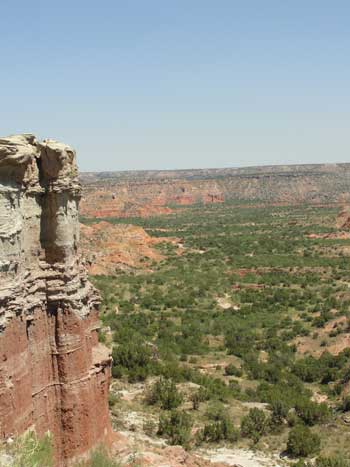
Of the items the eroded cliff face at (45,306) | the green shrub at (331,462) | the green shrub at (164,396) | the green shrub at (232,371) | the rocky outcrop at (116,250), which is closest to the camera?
the eroded cliff face at (45,306)

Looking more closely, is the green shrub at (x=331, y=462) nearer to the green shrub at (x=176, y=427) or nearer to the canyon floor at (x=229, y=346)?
the canyon floor at (x=229, y=346)

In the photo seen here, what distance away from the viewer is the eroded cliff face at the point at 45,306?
10578mm

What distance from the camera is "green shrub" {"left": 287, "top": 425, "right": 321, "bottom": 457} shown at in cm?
1645

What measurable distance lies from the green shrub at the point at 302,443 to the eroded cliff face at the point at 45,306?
690cm

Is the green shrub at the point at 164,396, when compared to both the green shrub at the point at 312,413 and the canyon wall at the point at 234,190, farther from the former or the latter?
the canyon wall at the point at 234,190

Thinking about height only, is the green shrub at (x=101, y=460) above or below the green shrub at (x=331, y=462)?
above

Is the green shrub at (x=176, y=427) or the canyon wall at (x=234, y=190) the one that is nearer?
the green shrub at (x=176, y=427)

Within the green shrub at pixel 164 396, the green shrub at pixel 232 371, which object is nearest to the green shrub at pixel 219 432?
the green shrub at pixel 164 396

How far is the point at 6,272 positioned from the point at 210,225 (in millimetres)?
103869

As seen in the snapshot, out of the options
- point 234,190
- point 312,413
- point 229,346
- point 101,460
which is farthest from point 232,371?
point 234,190

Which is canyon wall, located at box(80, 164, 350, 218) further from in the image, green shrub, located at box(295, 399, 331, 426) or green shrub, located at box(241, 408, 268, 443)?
green shrub, located at box(241, 408, 268, 443)

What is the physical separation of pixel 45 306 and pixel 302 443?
10.1m

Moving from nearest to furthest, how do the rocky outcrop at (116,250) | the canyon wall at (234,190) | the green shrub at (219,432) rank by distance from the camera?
the green shrub at (219,432) → the rocky outcrop at (116,250) → the canyon wall at (234,190)

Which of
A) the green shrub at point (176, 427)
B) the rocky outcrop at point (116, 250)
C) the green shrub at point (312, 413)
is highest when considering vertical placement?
the rocky outcrop at point (116, 250)
